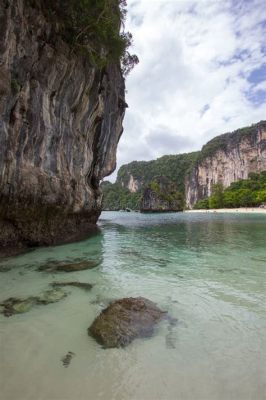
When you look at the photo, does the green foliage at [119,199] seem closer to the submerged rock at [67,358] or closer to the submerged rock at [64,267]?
the submerged rock at [64,267]

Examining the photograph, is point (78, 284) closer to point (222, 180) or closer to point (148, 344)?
point (148, 344)

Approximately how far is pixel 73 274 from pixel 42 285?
4.05 feet

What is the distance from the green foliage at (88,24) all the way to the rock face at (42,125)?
45cm

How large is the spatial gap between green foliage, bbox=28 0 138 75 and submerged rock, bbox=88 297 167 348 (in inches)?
405

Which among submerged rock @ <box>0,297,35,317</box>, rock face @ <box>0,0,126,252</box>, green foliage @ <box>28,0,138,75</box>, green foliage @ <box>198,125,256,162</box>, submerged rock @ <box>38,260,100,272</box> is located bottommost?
submerged rock @ <box>0,297,35,317</box>

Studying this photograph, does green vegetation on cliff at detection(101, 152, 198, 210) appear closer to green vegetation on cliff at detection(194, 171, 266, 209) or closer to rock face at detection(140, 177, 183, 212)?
rock face at detection(140, 177, 183, 212)

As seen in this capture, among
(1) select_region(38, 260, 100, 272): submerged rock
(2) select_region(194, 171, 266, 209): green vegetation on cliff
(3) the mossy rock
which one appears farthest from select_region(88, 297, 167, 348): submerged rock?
(2) select_region(194, 171, 266, 209): green vegetation on cliff

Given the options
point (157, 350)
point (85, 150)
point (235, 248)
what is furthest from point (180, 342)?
point (85, 150)

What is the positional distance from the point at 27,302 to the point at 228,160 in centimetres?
11498

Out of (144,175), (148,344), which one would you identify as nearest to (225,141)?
(144,175)

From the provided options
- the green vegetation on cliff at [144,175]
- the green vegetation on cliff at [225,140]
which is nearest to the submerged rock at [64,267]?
the green vegetation on cliff at [225,140]

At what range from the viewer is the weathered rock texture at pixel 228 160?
328ft

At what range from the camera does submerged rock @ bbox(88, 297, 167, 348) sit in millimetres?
4359

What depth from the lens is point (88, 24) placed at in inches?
464
